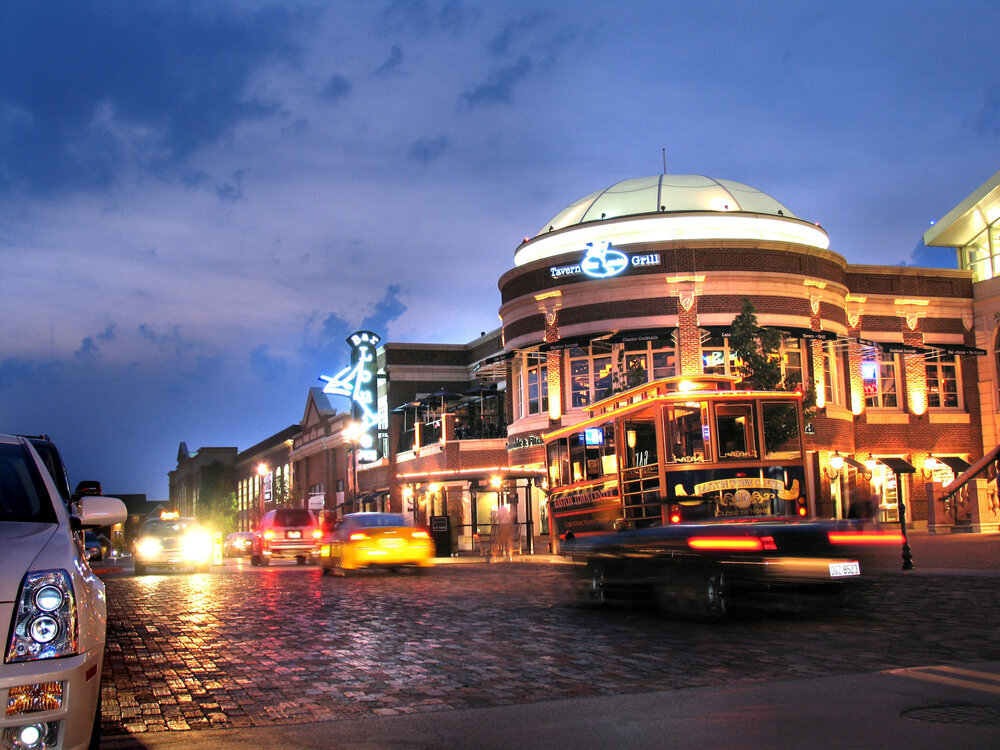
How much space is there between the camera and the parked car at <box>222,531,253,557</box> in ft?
146

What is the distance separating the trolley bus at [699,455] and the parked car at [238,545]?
28601 mm

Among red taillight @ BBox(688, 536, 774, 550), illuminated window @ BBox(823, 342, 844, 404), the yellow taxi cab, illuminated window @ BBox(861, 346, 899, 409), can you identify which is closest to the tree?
illuminated window @ BBox(823, 342, 844, 404)

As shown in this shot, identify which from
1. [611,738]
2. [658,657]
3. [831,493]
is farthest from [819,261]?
[611,738]

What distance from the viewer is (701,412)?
17.4 meters

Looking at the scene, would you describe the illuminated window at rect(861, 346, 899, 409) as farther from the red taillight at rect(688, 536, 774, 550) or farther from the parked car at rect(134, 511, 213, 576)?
the red taillight at rect(688, 536, 774, 550)

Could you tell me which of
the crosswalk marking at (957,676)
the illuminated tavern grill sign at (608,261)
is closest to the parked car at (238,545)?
the illuminated tavern grill sign at (608,261)

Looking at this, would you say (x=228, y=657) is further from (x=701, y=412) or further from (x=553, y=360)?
(x=553, y=360)

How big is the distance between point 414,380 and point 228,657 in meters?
45.2

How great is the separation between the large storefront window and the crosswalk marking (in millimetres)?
27265

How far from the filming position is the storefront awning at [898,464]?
38.0 m

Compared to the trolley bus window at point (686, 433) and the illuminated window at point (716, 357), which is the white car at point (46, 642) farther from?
the illuminated window at point (716, 357)

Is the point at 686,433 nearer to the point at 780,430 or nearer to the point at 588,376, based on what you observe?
the point at 780,430

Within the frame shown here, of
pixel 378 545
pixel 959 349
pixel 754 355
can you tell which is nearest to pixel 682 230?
pixel 754 355

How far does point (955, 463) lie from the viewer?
39594 millimetres
